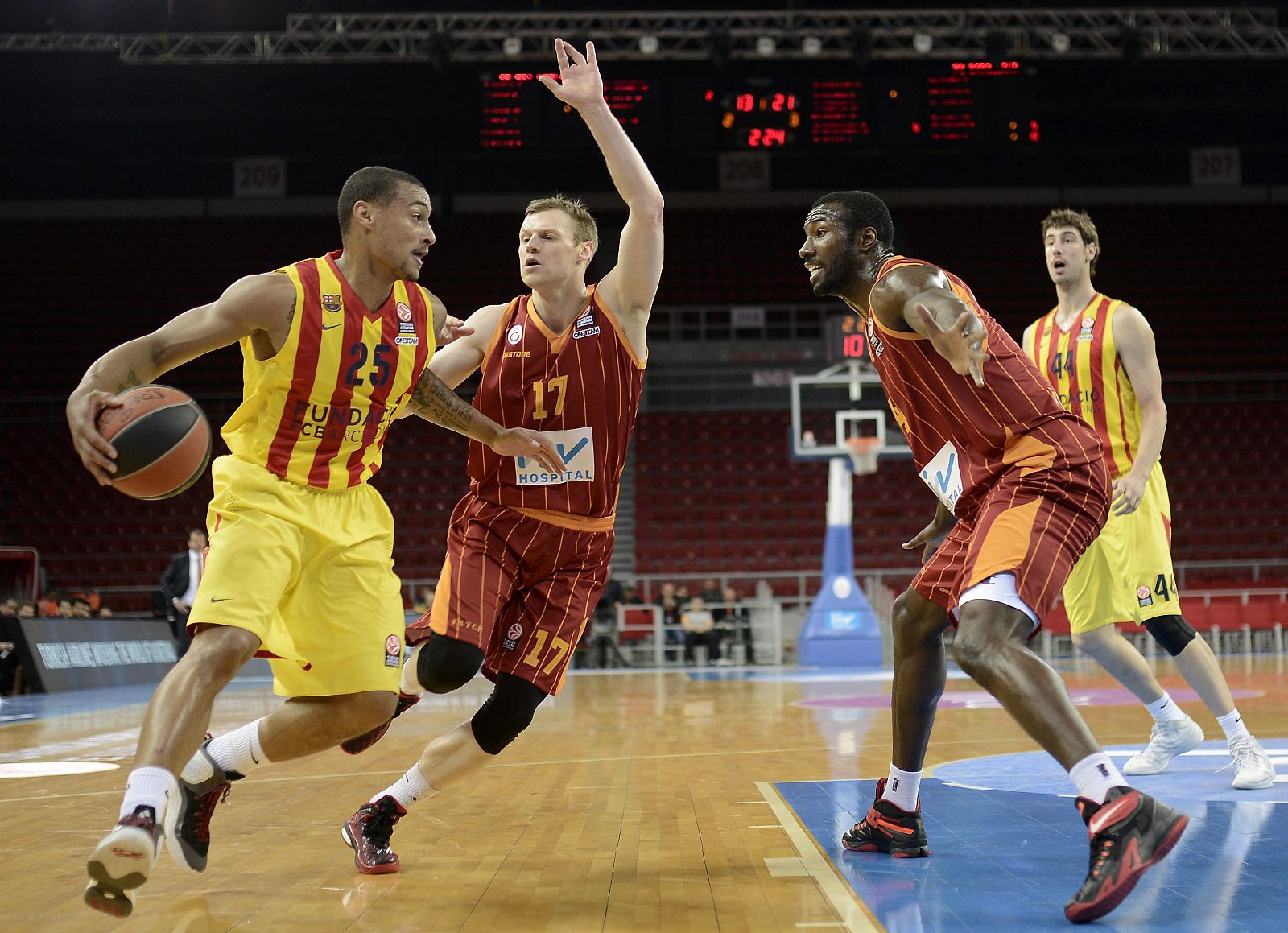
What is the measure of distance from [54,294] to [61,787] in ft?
64.9

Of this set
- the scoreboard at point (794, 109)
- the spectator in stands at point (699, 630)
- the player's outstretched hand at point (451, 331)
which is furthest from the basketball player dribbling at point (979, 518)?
the scoreboard at point (794, 109)

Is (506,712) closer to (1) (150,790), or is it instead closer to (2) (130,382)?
(1) (150,790)

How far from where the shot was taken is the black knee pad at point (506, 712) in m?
3.80

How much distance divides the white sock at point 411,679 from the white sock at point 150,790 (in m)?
1.10

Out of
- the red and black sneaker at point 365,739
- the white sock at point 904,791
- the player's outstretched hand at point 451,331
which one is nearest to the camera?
the red and black sneaker at point 365,739

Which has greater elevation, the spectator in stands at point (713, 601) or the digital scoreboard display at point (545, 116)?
the digital scoreboard display at point (545, 116)

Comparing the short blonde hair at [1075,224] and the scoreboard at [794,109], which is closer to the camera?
the short blonde hair at [1075,224]

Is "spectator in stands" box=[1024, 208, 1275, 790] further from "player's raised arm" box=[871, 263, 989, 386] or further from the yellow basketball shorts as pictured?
"player's raised arm" box=[871, 263, 989, 386]

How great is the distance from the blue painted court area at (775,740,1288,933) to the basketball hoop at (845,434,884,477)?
1156 cm

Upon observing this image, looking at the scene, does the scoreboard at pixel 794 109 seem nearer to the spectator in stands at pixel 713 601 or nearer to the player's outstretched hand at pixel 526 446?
the spectator in stands at pixel 713 601

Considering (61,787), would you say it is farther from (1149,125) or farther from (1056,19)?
(1149,125)

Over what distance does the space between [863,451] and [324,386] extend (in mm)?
13497

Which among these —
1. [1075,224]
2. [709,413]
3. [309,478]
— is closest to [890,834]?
[309,478]

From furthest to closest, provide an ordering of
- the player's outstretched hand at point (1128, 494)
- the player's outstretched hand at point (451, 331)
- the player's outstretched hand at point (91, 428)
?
the player's outstretched hand at point (1128, 494) < the player's outstretched hand at point (451, 331) < the player's outstretched hand at point (91, 428)
